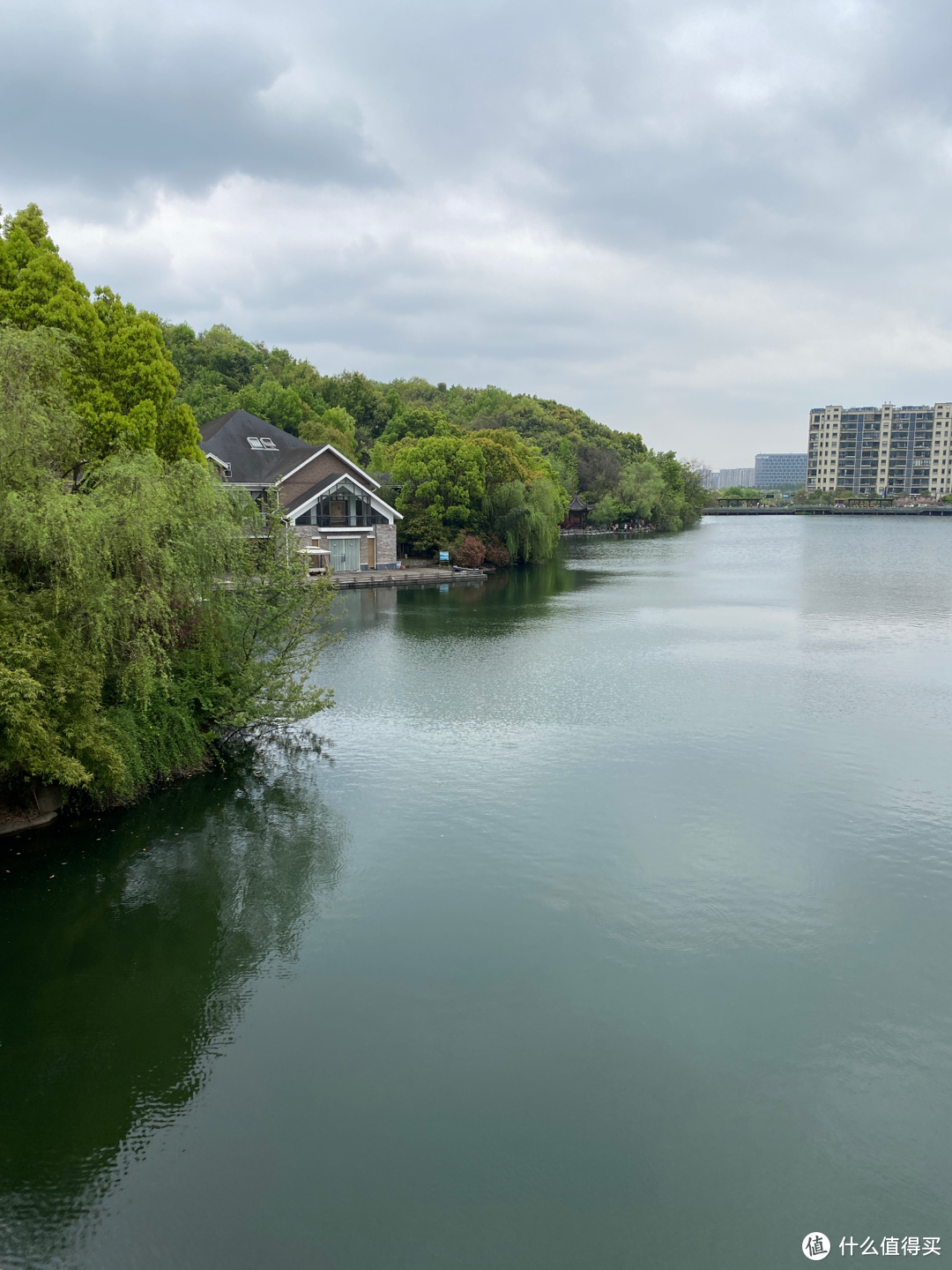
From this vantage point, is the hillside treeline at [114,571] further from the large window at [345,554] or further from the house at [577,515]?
the house at [577,515]

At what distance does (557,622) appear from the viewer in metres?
36.3

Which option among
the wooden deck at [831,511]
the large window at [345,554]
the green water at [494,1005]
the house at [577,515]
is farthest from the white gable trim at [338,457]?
the wooden deck at [831,511]

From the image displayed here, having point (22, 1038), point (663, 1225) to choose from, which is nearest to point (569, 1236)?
point (663, 1225)

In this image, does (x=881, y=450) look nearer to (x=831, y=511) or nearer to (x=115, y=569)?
(x=831, y=511)

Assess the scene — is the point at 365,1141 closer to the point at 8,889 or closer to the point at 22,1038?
the point at 22,1038

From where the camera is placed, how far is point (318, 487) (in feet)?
160

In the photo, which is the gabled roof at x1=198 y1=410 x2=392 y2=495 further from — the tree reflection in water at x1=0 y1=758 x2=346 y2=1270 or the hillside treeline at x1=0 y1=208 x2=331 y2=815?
the tree reflection in water at x1=0 y1=758 x2=346 y2=1270

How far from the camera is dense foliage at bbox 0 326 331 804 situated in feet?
42.4

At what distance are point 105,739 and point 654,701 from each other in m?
14.4

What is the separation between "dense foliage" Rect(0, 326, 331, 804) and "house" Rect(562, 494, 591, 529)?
7975 centimetres

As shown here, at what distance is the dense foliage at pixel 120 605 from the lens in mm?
12922

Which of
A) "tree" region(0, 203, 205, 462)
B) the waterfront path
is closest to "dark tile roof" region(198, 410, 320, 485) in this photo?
"tree" region(0, 203, 205, 462)

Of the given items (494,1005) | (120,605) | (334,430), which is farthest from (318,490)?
(494,1005)

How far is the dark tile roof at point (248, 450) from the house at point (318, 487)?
0.17 ft
